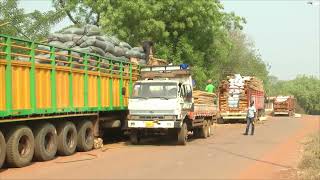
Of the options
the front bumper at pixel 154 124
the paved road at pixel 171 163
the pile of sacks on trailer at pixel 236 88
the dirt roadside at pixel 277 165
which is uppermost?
the pile of sacks on trailer at pixel 236 88

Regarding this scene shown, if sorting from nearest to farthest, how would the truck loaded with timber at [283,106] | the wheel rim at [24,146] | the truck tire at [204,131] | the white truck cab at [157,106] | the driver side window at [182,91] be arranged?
the wheel rim at [24,146]
the white truck cab at [157,106]
the driver side window at [182,91]
the truck tire at [204,131]
the truck loaded with timber at [283,106]

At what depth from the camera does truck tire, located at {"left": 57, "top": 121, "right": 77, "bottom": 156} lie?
1484cm

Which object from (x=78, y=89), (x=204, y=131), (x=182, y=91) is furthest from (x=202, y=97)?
(x=78, y=89)

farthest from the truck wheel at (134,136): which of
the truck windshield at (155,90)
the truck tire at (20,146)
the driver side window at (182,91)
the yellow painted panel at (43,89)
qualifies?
the truck tire at (20,146)

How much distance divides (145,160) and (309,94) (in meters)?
118

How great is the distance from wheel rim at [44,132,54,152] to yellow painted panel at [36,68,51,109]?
2.69 feet

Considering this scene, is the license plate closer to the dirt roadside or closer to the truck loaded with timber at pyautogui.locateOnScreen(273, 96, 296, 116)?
the dirt roadside

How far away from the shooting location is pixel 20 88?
12492 mm

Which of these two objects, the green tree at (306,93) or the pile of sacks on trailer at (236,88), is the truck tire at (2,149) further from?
the green tree at (306,93)

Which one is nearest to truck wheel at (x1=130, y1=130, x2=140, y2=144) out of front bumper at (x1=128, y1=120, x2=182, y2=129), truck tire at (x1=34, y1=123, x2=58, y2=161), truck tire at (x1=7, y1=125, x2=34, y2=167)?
front bumper at (x1=128, y1=120, x2=182, y2=129)

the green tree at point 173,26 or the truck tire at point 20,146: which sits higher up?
the green tree at point 173,26

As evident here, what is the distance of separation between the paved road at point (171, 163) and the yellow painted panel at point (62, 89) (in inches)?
57.5

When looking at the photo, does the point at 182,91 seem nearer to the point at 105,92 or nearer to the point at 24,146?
the point at 105,92

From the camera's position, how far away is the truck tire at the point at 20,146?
12258 mm
